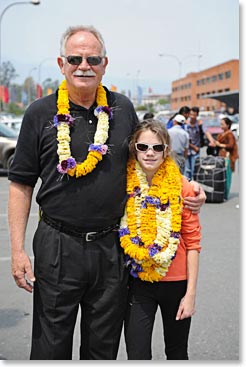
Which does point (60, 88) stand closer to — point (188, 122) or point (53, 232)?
point (53, 232)

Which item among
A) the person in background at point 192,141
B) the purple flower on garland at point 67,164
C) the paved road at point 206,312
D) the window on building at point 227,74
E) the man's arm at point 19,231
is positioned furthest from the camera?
the window on building at point 227,74

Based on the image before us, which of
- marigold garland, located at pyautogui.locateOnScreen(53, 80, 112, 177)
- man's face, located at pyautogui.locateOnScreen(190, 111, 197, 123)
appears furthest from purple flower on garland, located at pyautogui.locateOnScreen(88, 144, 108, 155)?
man's face, located at pyautogui.locateOnScreen(190, 111, 197, 123)

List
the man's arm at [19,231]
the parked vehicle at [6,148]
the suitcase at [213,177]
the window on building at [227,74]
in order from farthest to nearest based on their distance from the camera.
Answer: the window on building at [227,74] → the parked vehicle at [6,148] → the suitcase at [213,177] → the man's arm at [19,231]

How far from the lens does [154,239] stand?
259cm

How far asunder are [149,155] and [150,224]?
0.35 m

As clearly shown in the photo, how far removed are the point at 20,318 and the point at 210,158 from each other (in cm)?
650

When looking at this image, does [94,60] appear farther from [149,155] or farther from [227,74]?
[227,74]

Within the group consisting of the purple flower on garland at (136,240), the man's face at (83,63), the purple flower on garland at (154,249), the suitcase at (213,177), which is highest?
the man's face at (83,63)

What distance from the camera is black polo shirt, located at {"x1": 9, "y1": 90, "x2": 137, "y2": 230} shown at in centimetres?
245

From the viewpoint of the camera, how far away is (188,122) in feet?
35.9

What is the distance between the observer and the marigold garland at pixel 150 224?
2.56m

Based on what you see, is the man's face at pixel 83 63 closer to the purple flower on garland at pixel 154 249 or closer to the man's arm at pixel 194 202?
the man's arm at pixel 194 202

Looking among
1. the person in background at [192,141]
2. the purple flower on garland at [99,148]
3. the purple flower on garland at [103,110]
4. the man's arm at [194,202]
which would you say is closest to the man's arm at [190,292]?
the man's arm at [194,202]

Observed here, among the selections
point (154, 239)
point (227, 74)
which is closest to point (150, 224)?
point (154, 239)
